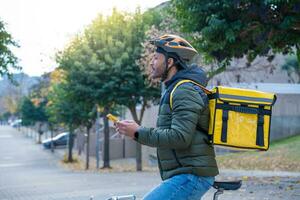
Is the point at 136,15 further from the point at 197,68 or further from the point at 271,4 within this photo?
the point at 197,68

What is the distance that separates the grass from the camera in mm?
18641

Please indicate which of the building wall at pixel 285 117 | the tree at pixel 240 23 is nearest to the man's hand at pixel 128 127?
the tree at pixel 240 23

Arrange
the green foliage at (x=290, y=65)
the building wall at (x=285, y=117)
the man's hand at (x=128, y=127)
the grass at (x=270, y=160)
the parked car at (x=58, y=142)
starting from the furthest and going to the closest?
the parked car at (x=58, y=142), the green foliage at (x=290, y=65), the building wall at (x=285, y=117), the grass at (x=270, y=160), the man's hand at (x=128, y=127)

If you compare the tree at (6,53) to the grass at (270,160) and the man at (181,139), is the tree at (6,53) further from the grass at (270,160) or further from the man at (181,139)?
the man at (181,139)

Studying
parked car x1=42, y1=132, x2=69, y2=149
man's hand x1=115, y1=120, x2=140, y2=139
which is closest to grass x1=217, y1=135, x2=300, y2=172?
man's hand x1=115, y1=120, x2=140, y2=139


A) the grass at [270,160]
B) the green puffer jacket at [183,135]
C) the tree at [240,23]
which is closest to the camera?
the green puffer jacket at [183,135]

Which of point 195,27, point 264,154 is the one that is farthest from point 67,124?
point 195,27

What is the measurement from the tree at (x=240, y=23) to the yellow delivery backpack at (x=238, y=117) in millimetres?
6712

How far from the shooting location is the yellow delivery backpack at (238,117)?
3199mm

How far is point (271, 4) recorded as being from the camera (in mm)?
10070

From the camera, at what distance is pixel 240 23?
1056cm

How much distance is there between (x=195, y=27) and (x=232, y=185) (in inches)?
318

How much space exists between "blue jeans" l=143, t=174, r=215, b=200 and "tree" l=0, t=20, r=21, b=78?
11641 millimetres

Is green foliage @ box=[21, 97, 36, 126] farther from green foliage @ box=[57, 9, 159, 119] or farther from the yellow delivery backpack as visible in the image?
the yellow delivery backpack
